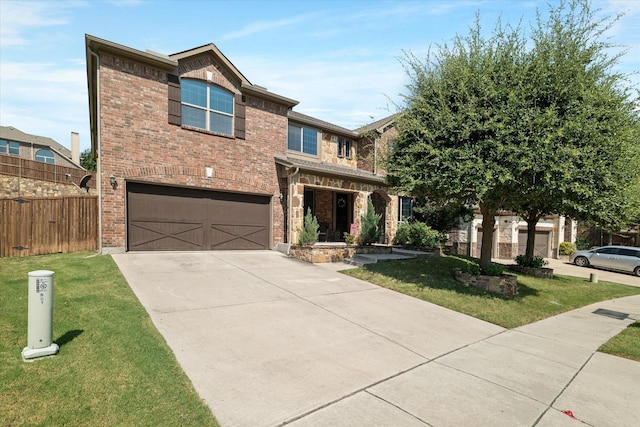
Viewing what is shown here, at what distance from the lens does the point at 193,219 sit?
12086 mm

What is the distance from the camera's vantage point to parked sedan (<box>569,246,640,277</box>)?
1867 cm

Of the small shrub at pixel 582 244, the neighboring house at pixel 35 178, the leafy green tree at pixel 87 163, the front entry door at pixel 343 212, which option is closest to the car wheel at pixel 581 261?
Answer: the small shrub at pixel 582 244

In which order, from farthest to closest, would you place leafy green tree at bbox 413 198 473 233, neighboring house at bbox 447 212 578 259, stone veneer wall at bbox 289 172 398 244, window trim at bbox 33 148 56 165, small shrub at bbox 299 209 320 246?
window trim at bbox 33 148 56 165 < neighboring house at bbox 447 212 578 259 < leafy green tree at bbox 413 198 473 233 < stone veneer wall at bbox 289 172 398 244 < small shrub at bbox 299 209 320 246

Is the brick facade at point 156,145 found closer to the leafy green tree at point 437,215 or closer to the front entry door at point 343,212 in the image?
the front entry door at point 343,212

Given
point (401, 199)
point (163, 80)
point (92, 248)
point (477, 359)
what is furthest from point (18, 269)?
point (401, 199)

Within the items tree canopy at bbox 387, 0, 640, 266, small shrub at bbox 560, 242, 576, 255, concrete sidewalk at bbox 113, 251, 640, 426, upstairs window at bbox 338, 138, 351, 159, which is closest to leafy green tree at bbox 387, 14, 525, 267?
tree canopy at bbox 387, 0, 640, 266

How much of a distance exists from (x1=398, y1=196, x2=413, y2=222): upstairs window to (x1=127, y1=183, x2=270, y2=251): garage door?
7.86 m

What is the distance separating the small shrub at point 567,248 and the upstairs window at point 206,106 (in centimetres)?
2622

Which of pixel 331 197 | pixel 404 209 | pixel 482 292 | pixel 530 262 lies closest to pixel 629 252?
pixel 530 262

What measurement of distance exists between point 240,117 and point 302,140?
12.2 ft

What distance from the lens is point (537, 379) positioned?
14.4 ft

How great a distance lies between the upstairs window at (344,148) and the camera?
17734mm

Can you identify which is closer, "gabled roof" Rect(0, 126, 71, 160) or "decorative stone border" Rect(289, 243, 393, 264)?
"decorative stone border" Rect(289, 243, 393, 264)

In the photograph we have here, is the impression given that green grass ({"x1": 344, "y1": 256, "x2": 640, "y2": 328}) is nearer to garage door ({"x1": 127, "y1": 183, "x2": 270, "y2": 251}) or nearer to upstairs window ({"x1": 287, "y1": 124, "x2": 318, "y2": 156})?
garage door ({"x1": 127, "y1": 183, "x2": 270, "y2": 251})
